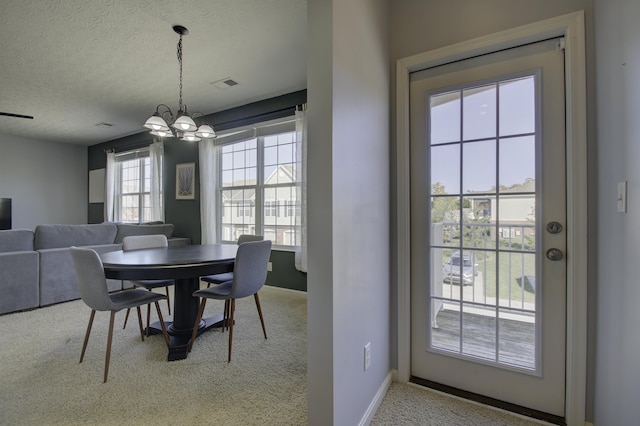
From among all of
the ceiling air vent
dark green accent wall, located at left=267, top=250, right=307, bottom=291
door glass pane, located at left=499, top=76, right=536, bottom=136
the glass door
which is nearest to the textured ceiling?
the ceiling air vent

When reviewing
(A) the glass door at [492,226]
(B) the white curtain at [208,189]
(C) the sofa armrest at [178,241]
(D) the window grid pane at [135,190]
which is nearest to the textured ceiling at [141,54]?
(B) the white curtain at [208,189]

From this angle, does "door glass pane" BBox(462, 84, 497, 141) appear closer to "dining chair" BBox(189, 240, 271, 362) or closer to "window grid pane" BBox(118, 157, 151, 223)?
"dining chair" BBox(189, 240, 271, 362)

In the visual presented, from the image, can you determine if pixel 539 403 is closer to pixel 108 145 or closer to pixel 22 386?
pixel 22 386

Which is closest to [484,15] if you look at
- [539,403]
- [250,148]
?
[539,403]

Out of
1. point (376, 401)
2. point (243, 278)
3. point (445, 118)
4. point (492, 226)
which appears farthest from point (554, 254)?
point (243, 278)

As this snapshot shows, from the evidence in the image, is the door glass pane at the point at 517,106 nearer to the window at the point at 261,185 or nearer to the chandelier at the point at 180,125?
the chandelier at the point at 180,125

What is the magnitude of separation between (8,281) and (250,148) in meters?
3.07

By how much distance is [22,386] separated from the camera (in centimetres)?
167

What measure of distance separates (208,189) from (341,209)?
3807mm

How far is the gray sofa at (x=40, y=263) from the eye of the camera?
285 cm

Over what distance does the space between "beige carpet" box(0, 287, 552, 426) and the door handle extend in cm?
84

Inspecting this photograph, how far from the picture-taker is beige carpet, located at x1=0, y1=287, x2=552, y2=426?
142 cm

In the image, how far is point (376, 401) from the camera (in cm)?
148

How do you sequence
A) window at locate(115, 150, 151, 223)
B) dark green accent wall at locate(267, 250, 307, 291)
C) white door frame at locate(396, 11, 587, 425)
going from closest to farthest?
white door frame at locate(396, 11, 587, 425) → dark green accent wall at locate(267, 250, 307, 291) → window at locate(115, 150, 151, 223)
